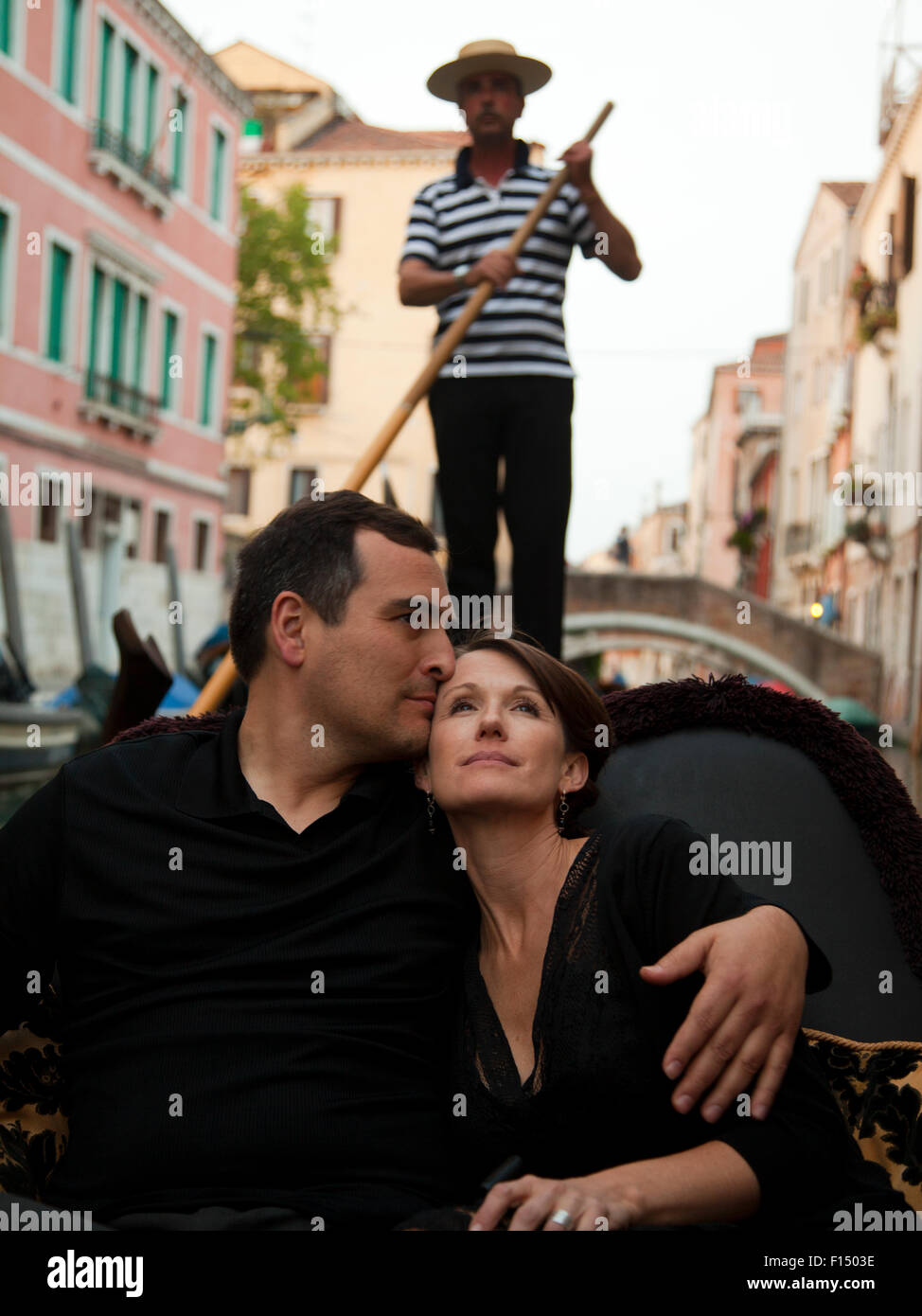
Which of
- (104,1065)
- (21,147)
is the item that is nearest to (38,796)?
(104,1065)

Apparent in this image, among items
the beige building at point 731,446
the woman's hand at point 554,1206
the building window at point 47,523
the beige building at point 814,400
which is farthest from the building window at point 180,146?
the beige building at point 731,446

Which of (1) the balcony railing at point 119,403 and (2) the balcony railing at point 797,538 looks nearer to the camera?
(1) the balcony railing at point 119,403

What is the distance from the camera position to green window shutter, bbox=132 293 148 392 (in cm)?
1385

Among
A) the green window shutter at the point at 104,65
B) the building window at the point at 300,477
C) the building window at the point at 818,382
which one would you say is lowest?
the building window at the point at 300,477

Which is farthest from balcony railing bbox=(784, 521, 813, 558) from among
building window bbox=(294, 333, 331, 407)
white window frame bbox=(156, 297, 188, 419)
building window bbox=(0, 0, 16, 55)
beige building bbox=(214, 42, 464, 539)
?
building window bbox=(0, 0, 16, 55)

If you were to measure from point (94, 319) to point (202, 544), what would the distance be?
3.28 metres

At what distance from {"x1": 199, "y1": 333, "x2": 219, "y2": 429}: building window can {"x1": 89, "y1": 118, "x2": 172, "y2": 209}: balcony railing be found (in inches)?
74.0

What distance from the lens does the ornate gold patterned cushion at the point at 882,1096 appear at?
1.46 meters

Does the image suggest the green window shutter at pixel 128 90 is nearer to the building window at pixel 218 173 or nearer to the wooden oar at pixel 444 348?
the building window at pixel 218 173

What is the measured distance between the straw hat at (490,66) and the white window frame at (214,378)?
42.2 ft

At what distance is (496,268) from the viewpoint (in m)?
2.66

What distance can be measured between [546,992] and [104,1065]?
41cm
